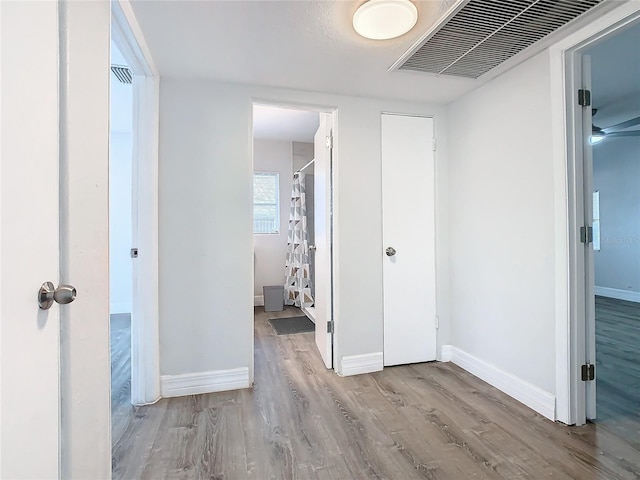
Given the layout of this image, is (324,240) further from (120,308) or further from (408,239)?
(120,308)

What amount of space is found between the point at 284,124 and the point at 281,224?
1496 mm

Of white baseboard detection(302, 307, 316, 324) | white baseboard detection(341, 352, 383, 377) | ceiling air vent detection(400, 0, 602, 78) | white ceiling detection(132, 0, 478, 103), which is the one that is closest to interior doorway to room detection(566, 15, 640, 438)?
ceiling air vent detection(400, 0, 602, 78)

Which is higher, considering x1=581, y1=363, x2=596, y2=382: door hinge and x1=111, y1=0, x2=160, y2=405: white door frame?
x1=111, y1=0, x2=160, y2=405: white door frame

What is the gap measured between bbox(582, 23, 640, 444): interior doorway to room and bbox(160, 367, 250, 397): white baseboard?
2.11 m

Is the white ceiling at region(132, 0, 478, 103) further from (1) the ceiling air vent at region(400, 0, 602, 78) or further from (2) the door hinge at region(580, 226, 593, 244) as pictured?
(2) the door hinge at region(580, 226, 593, 244)

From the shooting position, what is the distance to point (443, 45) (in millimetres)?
1787

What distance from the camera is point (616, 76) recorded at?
2.83 meters

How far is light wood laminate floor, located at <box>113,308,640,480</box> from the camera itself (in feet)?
4.72

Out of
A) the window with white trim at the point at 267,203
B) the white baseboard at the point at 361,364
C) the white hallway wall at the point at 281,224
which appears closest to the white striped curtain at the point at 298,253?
the white hallway wall at the point at 281,224

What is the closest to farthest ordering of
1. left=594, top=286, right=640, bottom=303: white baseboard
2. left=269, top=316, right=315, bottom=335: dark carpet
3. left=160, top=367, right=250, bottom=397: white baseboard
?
left=160, top=367, right=250, bottom=397: white baseboard, left=269, top=316, right=315, bottom=335: dark carpet, left=594, top=286, right=640, bottom=303: white baseboard

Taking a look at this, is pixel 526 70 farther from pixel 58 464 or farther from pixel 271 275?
pixel 271 275

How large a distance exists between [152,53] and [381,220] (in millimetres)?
1857

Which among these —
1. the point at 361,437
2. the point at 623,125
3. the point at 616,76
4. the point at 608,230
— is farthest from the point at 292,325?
the point at 608,230

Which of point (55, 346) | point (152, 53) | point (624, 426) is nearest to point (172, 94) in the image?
point (152, 53)
